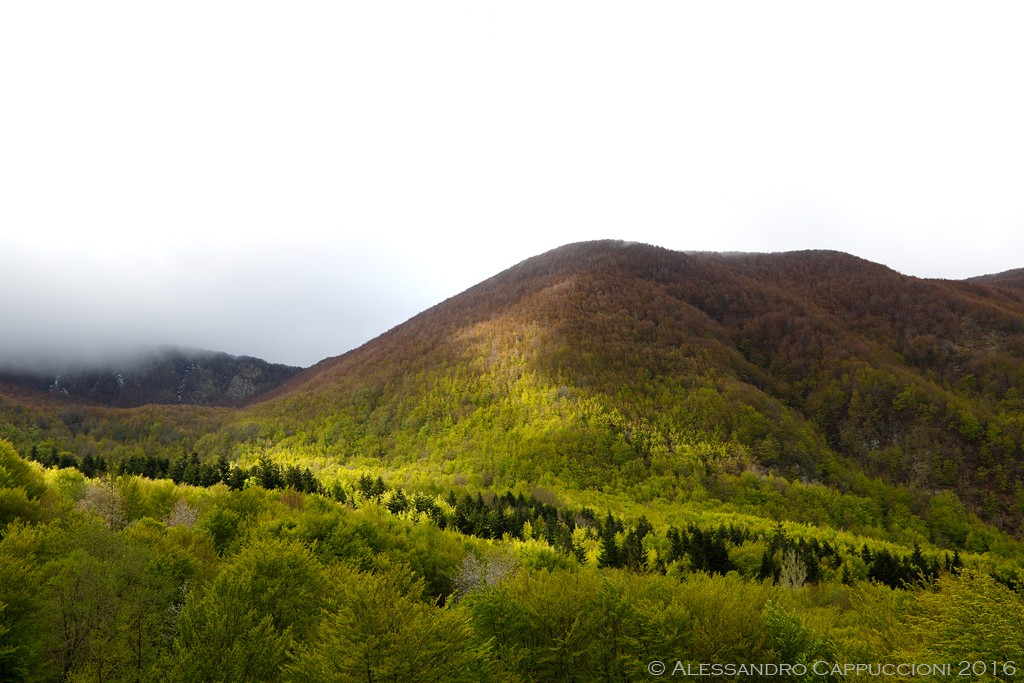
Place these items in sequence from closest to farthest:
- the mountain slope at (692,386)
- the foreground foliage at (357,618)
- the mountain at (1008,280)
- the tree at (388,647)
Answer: the tree at (388,647)
the foreground foliage at (357,618)
the mountain slope at (692,386)
the mountain at (1008,280)

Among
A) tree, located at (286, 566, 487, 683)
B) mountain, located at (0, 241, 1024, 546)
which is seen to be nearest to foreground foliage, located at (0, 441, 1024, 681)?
tree, located at (286, 566, 487, 683)

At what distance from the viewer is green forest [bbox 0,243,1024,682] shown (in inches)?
546

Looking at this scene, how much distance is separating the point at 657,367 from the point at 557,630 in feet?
305

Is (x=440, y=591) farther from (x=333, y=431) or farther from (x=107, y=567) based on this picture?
(x=333, y=431)

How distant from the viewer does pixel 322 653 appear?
1080 cm

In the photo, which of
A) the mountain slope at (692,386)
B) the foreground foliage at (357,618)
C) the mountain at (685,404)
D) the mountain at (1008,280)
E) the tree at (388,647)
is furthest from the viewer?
the mountain at (1008,280)

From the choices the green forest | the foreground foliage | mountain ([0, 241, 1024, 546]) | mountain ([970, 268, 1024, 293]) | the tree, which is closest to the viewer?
the tree

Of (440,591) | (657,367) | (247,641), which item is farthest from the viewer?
(657,367)

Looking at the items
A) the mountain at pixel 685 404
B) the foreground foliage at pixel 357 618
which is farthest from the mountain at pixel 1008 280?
the foreground foliage at pixel 357 618

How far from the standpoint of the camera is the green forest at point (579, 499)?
13.9 meters

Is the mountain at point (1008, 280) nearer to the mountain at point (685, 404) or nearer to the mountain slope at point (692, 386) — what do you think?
the mountain at point (685, 404)

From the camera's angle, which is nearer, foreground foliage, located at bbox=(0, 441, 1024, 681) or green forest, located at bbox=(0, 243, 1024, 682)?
foreground foliage, located at bbox=(0, 441, 1024, 681)

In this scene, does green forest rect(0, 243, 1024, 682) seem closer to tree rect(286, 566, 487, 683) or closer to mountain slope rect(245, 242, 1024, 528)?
tree rect(286, 566, 487, 683)

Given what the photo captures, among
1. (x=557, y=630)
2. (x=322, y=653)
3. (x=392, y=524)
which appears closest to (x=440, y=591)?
(x=392, y=524)
